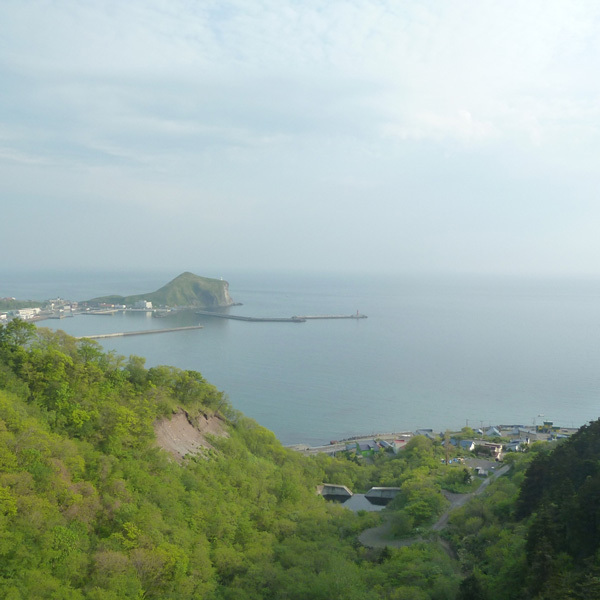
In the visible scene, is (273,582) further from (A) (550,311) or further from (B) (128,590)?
(A) (550,311)

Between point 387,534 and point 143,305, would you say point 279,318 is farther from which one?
point 387,534

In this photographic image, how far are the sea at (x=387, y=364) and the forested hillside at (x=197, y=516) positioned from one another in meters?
2.80

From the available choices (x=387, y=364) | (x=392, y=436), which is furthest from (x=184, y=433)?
(x=387, y=364)

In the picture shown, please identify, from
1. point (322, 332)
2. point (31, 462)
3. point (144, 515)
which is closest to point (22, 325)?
point (31, 462)

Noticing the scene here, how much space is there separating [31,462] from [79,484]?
34.3 inches

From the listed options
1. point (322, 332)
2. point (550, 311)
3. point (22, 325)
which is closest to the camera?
point (22, 325)

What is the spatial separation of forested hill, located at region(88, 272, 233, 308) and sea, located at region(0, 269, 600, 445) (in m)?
7.03

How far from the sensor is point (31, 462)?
342 inches

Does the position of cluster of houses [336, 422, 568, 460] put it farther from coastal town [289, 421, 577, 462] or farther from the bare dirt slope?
the bare dirt slope

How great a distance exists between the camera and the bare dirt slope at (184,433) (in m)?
12.9

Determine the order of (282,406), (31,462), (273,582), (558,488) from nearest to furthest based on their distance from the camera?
(31,462) → (273,582) → (558,488) → (282,406)

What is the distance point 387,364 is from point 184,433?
30.0 meters

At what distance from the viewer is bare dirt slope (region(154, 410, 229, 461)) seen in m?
12.9

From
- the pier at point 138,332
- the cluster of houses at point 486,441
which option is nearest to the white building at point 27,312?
the pier at point 138,332
